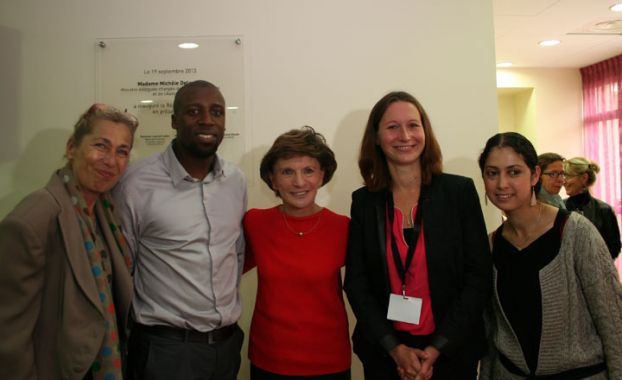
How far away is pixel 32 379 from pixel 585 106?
7085mm

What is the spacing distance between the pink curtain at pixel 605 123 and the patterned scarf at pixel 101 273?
21.2 ft

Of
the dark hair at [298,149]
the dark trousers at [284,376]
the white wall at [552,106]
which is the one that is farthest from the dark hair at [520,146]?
the white wall at [552,106]

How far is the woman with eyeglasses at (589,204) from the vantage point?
148 inches

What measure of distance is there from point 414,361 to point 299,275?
1.75 ft

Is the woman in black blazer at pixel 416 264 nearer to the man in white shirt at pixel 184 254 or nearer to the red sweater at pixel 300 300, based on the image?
the red sweater at pixel 300 300

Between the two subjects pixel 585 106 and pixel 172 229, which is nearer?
pixel 172 229

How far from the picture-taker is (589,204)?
387 cm


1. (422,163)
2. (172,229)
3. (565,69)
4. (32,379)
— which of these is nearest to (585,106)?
(565,69)

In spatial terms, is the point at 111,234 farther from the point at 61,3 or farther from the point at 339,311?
the point at 61,3

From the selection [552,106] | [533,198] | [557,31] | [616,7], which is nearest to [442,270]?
[533,198]

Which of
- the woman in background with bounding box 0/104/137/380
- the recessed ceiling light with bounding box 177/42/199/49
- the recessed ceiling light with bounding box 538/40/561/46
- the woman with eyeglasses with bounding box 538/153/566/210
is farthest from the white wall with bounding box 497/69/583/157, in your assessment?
the woman in background with bounding box 0/104/137/380

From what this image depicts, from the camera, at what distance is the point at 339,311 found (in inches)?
65.6

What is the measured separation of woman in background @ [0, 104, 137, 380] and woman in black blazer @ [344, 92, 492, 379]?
913 mm

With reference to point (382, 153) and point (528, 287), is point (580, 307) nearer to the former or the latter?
point (528, 287)
